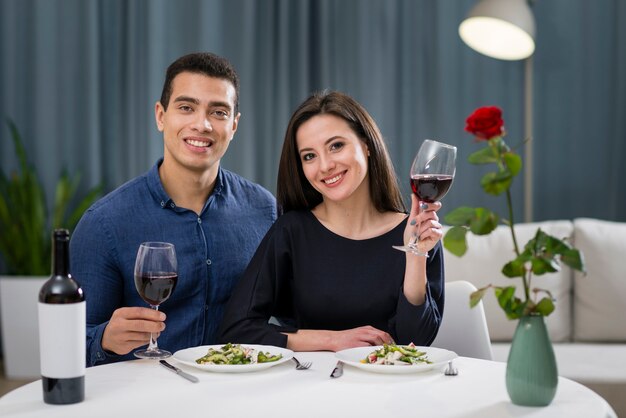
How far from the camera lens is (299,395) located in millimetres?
→ 1433

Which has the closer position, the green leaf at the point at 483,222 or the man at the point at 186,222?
the green leaf at the point at 483,222

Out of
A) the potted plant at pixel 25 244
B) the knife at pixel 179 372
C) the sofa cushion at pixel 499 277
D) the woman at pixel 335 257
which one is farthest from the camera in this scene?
the potted plant at pixel 25 244

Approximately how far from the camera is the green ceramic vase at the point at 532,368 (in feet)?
4.37

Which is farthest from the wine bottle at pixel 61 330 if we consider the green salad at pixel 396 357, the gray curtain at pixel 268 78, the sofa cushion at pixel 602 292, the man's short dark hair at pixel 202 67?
the gray curtain at pixel 268 78

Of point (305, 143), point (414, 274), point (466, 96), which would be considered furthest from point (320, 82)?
point (414, 274)

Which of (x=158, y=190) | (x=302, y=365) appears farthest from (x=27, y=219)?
(x=302, y=365)

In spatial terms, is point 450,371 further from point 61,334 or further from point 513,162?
point 61,334

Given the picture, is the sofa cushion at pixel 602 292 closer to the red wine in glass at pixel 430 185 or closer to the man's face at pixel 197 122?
the man's face at pixel 197 122

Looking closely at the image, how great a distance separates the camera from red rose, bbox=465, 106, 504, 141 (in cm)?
127

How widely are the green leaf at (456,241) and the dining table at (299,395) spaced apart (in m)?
0.26

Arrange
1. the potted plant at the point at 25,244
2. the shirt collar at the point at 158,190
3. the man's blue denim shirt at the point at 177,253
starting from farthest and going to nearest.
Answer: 1. the potted plant at the point at 25,244
2. the shirt collar at the point at 158,190
3. the man's blue denim shirt at the point at 177,253

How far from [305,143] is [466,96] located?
2.78m

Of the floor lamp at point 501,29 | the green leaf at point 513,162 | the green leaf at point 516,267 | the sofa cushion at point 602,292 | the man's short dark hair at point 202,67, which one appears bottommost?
the sofa cushion at point 602,292

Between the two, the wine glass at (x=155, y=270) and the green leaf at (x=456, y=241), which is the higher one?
the green leaf at (x=456, y=241)
